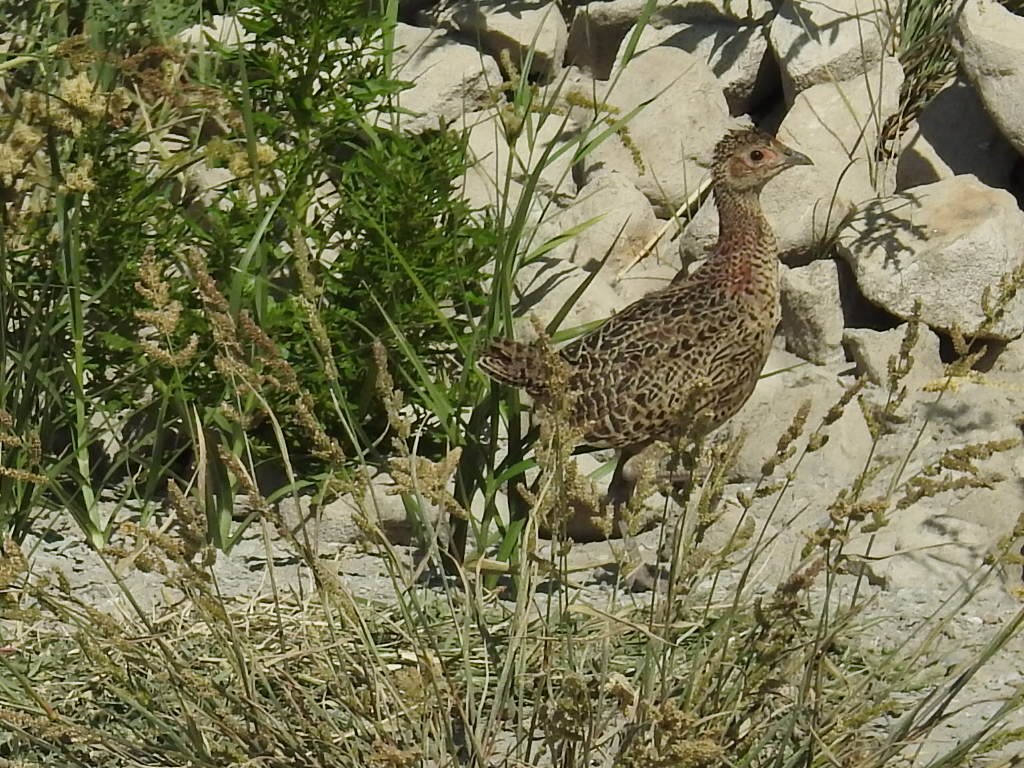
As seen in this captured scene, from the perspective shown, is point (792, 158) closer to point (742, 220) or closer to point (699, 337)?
point (742, 220)

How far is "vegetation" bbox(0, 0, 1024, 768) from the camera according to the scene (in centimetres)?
310

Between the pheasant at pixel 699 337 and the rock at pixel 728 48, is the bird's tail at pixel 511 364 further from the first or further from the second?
the rock at pixel 728 48

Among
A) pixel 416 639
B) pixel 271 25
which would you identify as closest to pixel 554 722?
pixel 416 639

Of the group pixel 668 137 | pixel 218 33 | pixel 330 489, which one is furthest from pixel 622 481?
pixel 330 489

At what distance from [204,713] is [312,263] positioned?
1.81 metres

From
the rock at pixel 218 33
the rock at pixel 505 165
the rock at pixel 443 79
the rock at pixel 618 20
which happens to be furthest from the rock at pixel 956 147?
the rock at pixel 218 33

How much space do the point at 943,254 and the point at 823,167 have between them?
63cm

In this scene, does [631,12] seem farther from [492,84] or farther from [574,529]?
[574,529]

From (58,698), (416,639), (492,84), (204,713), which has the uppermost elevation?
(492,84)

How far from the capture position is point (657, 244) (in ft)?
20.5

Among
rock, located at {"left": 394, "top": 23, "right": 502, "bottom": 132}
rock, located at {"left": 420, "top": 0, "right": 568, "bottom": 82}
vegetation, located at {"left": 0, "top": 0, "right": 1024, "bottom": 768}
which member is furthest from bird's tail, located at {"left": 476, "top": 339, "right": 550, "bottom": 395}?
rock, located at {"left": 420, "top": 0, "right": 568, "bottom": 82}

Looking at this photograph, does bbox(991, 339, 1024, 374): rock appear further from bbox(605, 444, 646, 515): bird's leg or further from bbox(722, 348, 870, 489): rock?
bbox(605, 444, 646, 515): bird's leg

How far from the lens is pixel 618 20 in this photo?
657 cm

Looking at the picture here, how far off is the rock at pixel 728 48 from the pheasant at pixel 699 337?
0.91 metres
